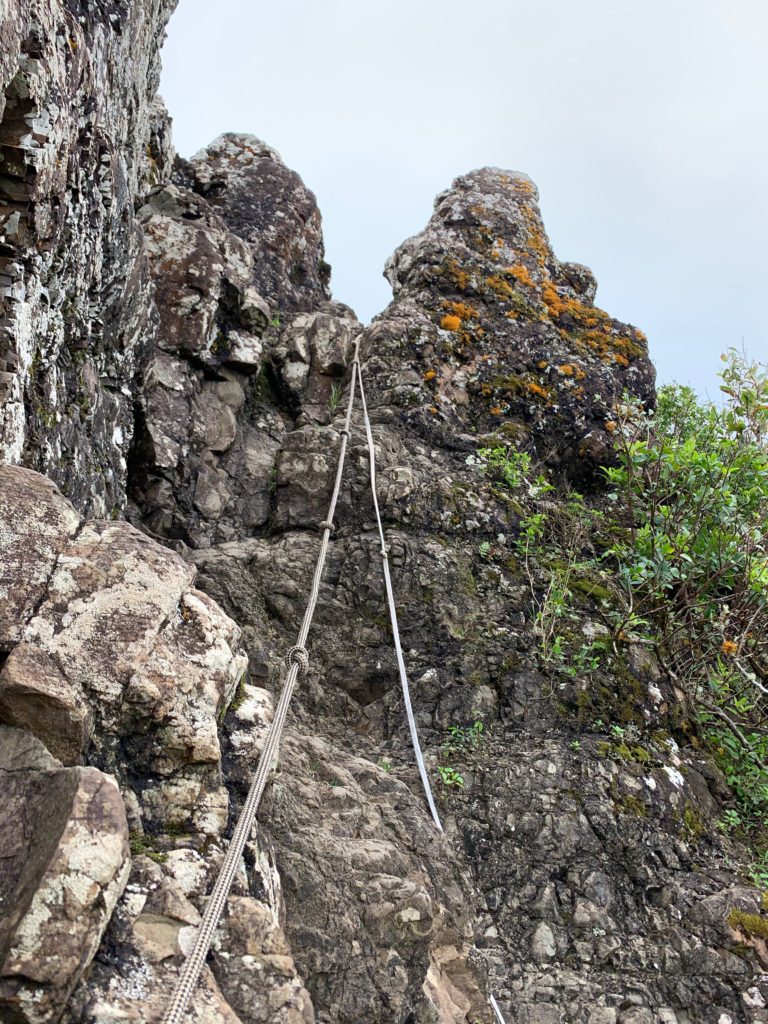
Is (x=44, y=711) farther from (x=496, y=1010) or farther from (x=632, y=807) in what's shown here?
(x=632, y=807)

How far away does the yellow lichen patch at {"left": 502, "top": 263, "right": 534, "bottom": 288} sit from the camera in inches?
376

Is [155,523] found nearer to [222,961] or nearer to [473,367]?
[473,367]

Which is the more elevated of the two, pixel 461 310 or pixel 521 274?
pixel 521 274

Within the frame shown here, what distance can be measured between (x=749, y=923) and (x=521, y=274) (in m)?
7.20

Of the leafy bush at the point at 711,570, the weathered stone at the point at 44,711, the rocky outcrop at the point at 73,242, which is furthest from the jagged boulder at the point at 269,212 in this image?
the weathered stone at the point at 44,711

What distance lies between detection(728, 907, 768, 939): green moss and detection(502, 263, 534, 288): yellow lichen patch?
6954mm

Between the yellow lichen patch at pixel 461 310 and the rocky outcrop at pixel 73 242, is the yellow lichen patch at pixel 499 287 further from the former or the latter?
the rocky outcrop at pixel 73 242

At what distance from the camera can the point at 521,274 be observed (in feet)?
31.5

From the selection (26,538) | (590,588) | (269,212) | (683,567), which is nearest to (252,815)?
(26,538)

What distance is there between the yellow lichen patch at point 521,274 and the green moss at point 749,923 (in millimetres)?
6954

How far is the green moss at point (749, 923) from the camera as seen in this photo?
179 inches

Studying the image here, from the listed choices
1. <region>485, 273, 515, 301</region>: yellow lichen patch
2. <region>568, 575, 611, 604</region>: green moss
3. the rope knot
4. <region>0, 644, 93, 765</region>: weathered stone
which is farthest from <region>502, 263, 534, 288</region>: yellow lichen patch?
<region>0, 644, 93, 765</region>: weathered stone

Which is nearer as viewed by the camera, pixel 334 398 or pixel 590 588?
pixel 590 588

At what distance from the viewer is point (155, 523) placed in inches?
262
